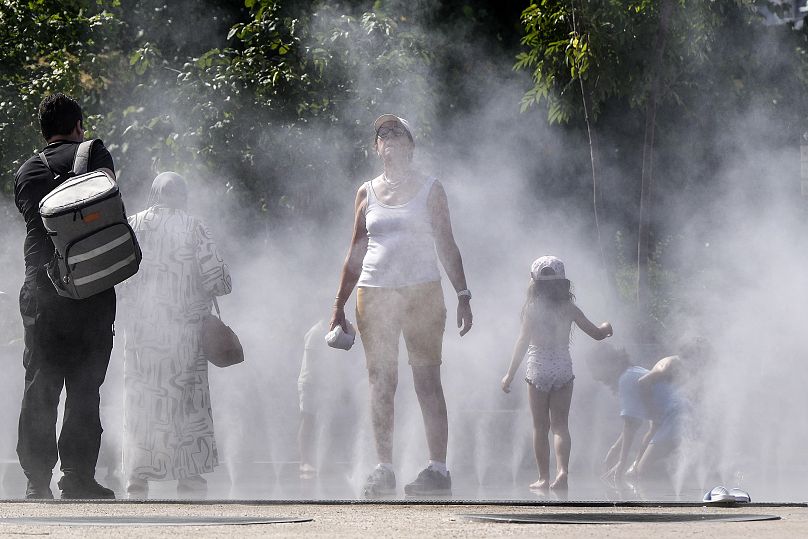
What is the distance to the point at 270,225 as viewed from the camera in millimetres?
12445

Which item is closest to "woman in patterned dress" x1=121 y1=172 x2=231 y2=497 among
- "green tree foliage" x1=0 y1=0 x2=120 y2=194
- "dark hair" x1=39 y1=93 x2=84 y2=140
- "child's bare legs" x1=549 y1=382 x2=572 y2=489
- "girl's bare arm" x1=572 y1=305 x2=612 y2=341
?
"dark hair" x1=39 y1=93 x2=84 y2=140

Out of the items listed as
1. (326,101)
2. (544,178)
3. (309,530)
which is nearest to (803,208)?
(544,178)

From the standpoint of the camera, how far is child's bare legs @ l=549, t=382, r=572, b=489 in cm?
778

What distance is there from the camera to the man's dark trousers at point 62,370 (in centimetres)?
616

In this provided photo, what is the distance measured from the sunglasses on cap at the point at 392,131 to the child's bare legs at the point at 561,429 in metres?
1.53

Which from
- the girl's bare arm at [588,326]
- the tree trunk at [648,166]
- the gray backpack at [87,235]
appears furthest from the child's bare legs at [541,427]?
the tree trunk at [648,166]

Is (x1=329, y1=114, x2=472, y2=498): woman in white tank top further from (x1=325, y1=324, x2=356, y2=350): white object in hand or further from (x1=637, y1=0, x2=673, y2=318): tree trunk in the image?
(x1=637, y1=0, x2=673, y2=318): tree trunk

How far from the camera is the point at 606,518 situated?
17.2 feet

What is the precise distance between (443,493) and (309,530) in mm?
2094

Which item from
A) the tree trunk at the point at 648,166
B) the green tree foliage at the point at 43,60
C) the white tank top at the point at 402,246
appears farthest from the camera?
the green tree foliage at the point at 43,60

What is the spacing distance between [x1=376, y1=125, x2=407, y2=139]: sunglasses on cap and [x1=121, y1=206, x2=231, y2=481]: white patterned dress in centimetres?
87

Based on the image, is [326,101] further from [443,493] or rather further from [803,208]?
[443,493]

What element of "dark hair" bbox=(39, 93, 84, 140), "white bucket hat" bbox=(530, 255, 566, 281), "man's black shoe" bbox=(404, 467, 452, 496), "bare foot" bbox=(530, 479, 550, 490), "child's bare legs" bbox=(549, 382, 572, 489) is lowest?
"man's black shoe" bbox=(404, 467, 452, 496)

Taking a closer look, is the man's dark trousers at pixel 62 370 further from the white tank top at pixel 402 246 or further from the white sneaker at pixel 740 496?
the white sneaker at pixel 740 496
